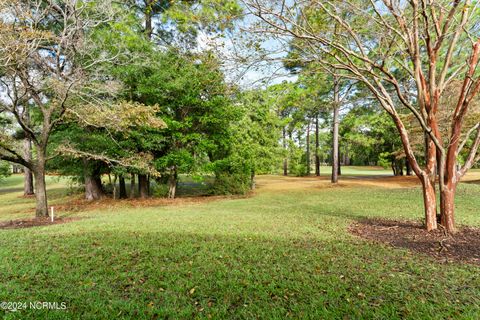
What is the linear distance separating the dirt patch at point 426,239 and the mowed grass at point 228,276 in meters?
0.43

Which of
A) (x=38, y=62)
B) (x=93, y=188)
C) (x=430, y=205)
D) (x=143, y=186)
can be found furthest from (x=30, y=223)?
(x=430, y=205)

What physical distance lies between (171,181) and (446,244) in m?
12.0

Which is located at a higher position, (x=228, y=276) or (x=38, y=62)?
(x=38, y=62)

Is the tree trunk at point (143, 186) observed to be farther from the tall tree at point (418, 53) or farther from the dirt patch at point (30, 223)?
the tall tree at point (418, 53)

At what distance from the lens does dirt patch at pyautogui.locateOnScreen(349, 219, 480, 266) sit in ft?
14.6

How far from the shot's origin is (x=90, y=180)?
45.9ft

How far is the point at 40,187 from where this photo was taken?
8.48 metres

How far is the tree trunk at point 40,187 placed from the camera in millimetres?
8391

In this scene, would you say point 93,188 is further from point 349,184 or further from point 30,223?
point 349,184

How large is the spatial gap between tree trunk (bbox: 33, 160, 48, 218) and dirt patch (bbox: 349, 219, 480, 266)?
30.9 ft

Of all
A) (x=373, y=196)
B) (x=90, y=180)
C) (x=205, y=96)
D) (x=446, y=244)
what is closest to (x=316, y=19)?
(x=446, y=244)

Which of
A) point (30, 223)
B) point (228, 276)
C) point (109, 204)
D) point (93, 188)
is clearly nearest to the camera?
point (228, 276)

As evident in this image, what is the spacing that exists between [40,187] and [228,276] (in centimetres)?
797

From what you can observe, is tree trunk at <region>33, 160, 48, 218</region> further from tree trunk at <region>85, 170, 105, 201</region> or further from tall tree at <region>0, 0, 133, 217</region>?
tree trunk at <region>85, 170, 105, 201</region>
